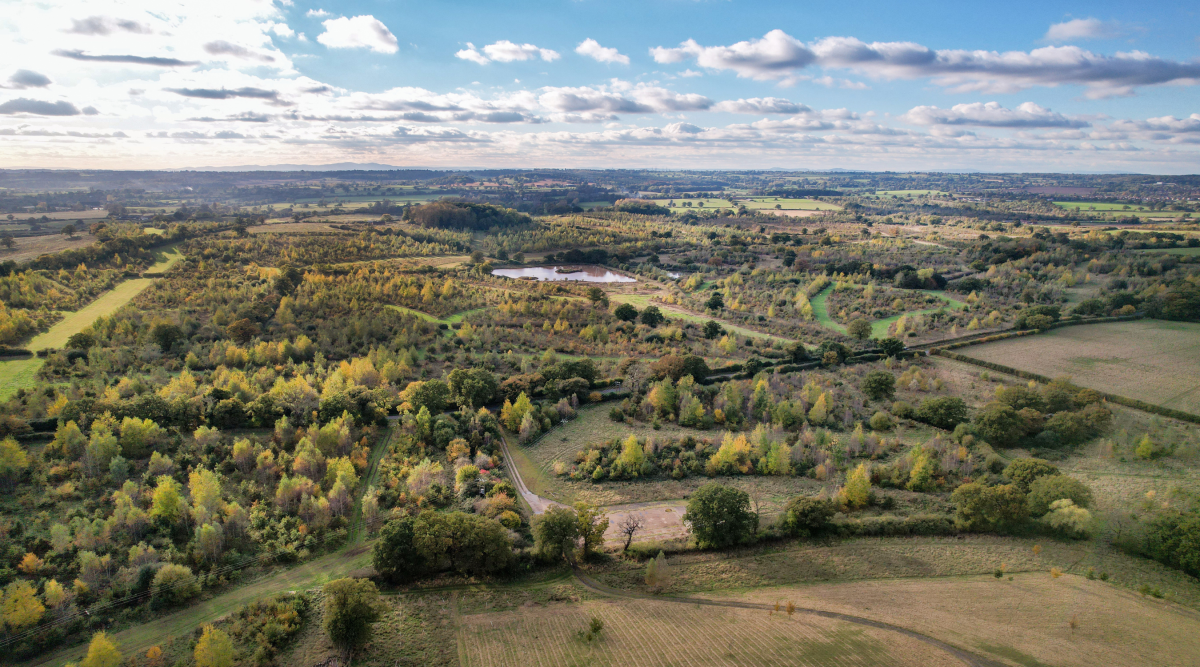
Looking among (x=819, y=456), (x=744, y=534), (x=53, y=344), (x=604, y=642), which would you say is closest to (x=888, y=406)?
(x=819, y=456)

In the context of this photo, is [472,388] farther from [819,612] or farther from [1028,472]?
[1028,472]

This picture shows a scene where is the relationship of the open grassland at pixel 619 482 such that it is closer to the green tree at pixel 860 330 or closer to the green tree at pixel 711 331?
the green tree at pixel 860 330

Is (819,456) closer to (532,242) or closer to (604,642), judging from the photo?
(604,642)

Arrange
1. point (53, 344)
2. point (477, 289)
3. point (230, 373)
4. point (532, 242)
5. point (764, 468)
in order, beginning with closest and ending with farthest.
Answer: point (764, 468) → point (230, 373) → point (53, 344) → point (477, 289) → point (532, 242)

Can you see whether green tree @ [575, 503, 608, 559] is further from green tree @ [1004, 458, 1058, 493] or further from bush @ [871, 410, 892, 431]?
bush @ [871, 410, 892, 431]

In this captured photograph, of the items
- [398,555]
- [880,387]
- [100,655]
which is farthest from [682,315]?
[100,655]

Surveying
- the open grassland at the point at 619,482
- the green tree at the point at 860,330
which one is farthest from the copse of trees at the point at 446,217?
the open grassland at the point at 619,482
